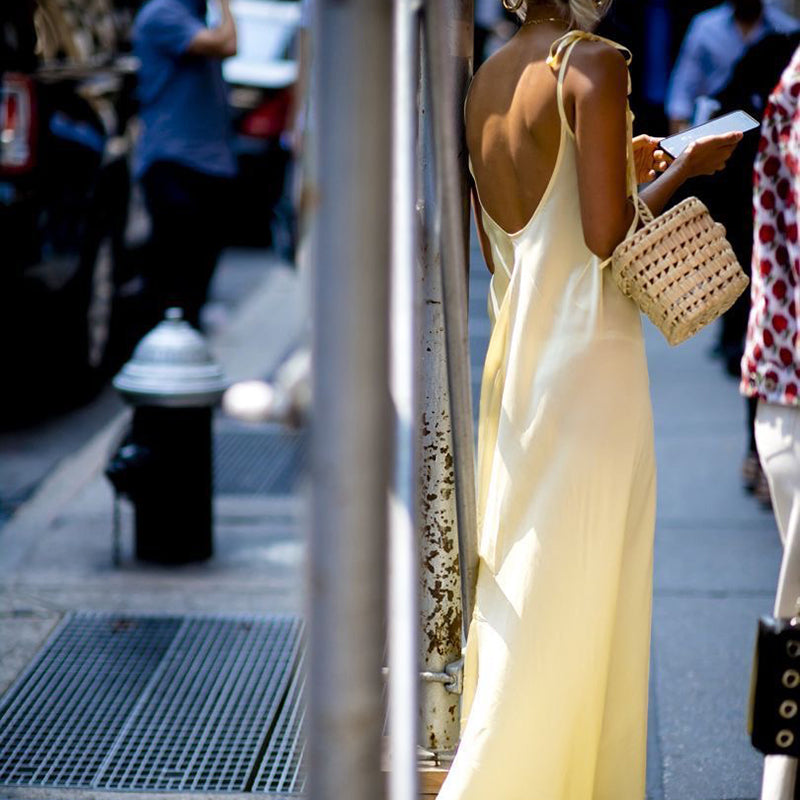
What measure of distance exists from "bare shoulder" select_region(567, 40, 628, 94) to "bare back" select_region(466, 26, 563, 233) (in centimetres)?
7

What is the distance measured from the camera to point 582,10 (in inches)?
118

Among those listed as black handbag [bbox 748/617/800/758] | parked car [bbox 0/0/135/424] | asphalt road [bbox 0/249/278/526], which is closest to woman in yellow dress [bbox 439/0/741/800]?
black handbag [bbox 748/617/800/758]

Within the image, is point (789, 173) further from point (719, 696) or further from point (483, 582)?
point (719, 696)

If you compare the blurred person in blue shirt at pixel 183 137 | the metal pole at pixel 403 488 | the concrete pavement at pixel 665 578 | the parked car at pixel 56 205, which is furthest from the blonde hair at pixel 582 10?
the parked car at pixel 56 205

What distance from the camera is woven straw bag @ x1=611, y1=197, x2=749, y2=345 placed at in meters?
2.85

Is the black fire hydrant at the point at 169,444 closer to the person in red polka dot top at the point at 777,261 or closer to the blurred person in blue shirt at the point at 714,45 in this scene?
the person in red polka dot top at the point at 777,261

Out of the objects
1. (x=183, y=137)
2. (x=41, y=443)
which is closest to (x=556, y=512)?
(x=183, y=137)

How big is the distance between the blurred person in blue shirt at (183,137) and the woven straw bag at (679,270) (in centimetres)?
434

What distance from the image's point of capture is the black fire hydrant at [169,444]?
529 cm

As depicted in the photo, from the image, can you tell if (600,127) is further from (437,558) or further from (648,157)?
(437,558)

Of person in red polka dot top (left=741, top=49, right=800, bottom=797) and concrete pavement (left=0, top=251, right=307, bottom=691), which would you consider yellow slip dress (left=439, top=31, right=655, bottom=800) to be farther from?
concrete pavement (left=0, top=251, right=307, bottom=691)

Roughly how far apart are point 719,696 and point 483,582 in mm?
1521

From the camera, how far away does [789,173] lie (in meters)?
3.17

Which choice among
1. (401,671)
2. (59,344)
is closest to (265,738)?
(401,671)
